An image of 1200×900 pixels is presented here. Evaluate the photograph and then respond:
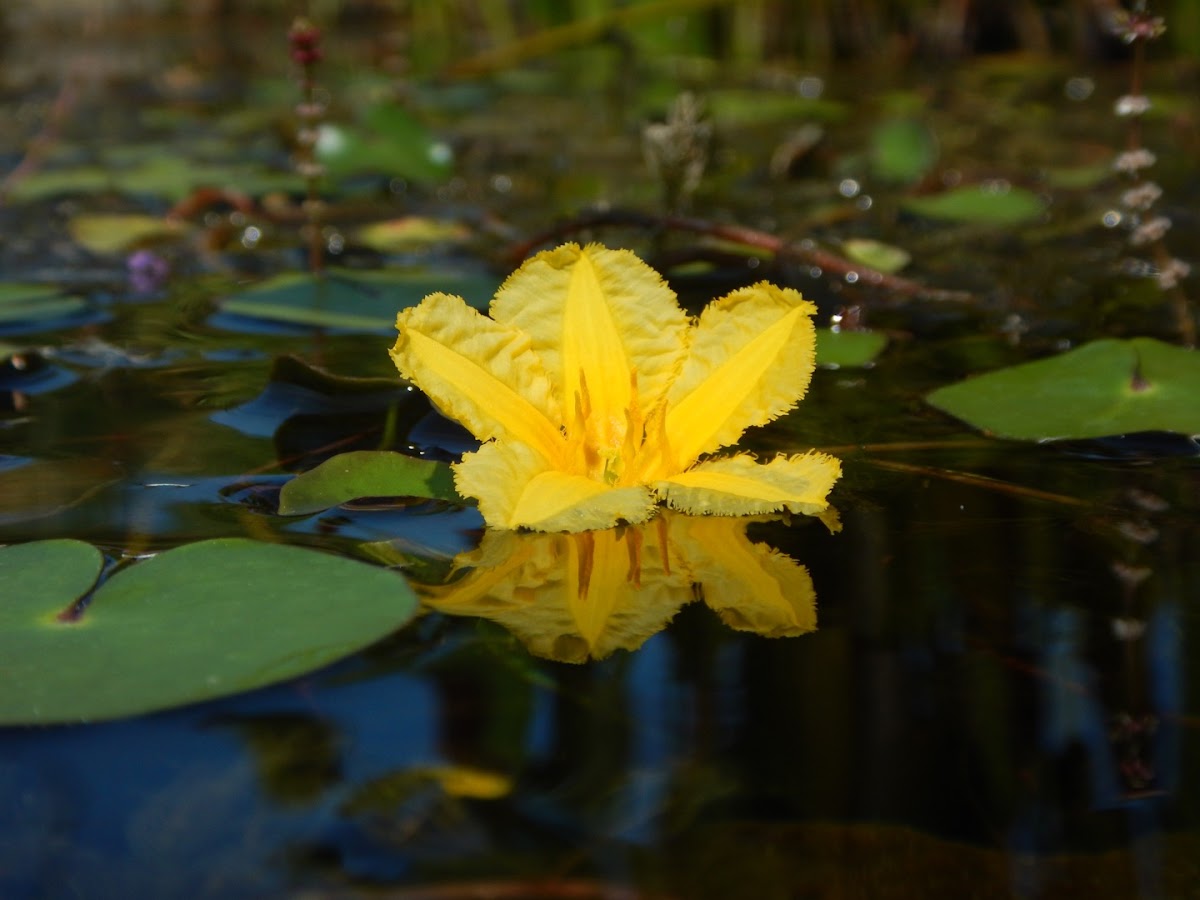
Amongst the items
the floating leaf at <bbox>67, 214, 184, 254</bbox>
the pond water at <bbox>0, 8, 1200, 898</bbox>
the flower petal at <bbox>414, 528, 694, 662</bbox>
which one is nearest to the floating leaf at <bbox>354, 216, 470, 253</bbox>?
the pond water at <bbox>0, 8, 1200, 898</bbox>

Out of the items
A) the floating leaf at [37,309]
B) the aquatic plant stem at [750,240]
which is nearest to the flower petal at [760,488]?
the aquatic plant stem at [750,240]

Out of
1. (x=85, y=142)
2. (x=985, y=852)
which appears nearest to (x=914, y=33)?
(x=85, y=142)

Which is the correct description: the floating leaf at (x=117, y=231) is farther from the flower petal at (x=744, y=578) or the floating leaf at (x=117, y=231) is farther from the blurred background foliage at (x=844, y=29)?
the blurred background foliage at (x=844, y=29)

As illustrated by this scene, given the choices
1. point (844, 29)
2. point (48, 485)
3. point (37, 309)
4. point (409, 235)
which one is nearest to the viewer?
point (48, 485)

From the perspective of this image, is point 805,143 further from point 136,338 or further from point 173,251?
point 136,338

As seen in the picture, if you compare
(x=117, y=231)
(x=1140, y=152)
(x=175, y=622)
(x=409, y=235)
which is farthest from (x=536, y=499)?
(x=117, y=231)

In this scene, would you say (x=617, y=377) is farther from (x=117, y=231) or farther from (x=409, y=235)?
(x=117, y=231)
